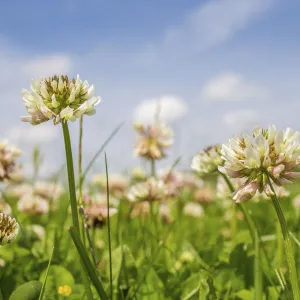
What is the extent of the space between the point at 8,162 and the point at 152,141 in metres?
0.71

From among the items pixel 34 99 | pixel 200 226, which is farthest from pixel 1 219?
pixel 200 226

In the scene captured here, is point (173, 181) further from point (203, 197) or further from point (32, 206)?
point (203, 197)

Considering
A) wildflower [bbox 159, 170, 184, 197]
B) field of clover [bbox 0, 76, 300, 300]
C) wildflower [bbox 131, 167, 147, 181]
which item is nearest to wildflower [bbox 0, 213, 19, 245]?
field of clover [bbox 0, 76, 300, 300]

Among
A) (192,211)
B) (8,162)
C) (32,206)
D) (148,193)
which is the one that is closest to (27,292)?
(8,162)

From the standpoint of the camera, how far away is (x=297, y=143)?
2.91 ft

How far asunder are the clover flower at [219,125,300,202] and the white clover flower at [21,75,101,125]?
282 millimetres

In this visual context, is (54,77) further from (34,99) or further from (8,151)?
(8,151)

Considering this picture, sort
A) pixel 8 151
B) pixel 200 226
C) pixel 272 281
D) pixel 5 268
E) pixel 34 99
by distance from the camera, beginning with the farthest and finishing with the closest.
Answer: pixel 200 226 → pixel 8 151 → pixel 5 268 → pixel 272 281 → pixel 34 99

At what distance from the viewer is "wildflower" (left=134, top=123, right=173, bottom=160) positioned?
2.29 metres

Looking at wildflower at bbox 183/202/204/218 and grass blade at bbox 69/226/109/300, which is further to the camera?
wildflower at bbox 183/202/204/218

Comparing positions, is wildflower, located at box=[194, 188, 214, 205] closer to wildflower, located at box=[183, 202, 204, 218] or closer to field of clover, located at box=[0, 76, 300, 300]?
wildflower, located at box=[183, 202, 204, 218]

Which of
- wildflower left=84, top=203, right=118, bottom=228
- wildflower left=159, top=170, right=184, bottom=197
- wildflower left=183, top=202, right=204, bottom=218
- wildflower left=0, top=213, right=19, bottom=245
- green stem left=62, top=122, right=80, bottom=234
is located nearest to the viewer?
green stem left=62, top=122, right=80, bottom=234

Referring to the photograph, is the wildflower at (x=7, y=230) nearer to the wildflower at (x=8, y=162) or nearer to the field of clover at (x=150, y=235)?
the field of clover at (x=150, y=235)

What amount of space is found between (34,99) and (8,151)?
2.77ft
